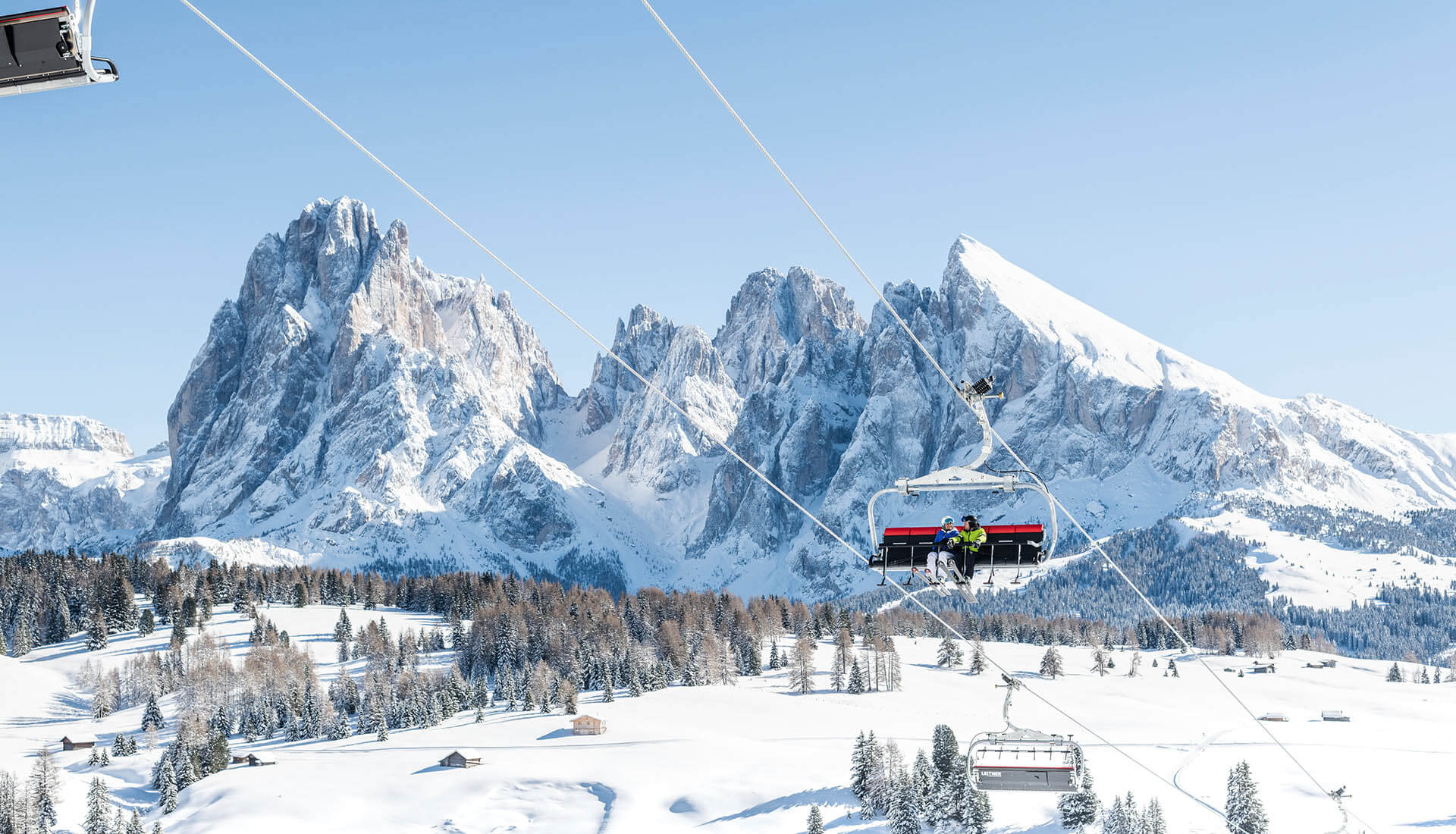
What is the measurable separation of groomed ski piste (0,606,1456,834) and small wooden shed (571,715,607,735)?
3.62 ft

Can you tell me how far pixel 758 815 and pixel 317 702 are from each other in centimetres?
6630

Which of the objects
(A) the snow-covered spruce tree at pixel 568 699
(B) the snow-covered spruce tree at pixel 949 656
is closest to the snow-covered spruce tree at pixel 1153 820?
(A) the snow-covered spruce tree at pixel 568 699

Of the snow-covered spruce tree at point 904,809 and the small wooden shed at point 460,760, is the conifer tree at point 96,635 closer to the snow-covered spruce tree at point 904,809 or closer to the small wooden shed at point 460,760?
the small wooden shed at point 460,760

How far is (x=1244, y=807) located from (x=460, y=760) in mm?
67546

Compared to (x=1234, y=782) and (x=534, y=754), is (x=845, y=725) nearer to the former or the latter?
(x=534, y=754)

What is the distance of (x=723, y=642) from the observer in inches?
6703

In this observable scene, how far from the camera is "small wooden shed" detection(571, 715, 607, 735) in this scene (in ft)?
439

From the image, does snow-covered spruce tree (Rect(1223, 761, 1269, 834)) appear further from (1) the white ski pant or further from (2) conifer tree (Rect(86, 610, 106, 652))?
(2) conifer tree (Rect(86, 610, 106, 652))

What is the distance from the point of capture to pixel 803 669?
162 m

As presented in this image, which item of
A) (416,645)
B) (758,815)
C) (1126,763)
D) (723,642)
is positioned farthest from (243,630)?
(1126,763)

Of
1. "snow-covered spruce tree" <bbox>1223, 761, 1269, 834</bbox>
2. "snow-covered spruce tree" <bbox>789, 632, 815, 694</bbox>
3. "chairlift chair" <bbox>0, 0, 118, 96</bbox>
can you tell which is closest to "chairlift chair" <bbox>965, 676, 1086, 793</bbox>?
"chairlift chair" <bbox>0, 0, 118, 96</bbox>

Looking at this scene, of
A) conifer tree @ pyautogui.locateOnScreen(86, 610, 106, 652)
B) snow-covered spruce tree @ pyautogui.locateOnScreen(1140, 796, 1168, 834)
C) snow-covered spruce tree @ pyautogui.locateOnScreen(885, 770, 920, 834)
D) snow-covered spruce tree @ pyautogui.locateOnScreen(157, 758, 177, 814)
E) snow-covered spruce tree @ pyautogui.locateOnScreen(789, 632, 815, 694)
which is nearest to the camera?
snow-covered spruce tree @ pyautogui.locateOnScreen(1140, 796, 1168, 834)

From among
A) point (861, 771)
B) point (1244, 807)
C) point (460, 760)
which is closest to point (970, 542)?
point (1244, 807)

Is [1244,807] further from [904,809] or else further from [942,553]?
[942,553]
